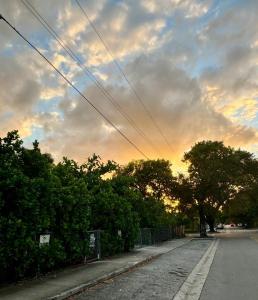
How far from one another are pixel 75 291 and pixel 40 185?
3462 millimetres

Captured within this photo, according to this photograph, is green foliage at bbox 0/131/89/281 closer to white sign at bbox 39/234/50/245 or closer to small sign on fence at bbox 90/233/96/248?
white sign at bbox 39/234/50/245

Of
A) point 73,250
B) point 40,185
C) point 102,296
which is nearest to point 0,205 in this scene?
point 40,185

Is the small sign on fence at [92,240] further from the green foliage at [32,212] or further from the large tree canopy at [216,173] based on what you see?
the large tree canopy at [216,173]

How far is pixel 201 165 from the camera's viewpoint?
213ft

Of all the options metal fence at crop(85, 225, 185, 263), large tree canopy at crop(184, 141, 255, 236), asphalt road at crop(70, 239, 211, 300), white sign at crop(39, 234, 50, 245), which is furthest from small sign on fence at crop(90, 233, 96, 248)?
large tree canopy at crop(184, 141, 255, 236)

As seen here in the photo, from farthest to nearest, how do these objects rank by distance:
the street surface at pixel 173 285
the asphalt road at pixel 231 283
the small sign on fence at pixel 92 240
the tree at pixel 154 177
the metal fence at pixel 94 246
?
the tree at pixel 154 177 → the small sign on fence at pixel 92 240 → the metal fence at pixel 94 246 → the street surface at pixel 173 285 → the asphalt road at pixel 231 283

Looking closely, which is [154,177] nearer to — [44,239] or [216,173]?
[216,173]

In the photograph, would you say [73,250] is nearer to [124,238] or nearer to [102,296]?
[102,296]

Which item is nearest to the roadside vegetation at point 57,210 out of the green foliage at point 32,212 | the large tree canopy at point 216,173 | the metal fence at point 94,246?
the green foliage at point 32,212

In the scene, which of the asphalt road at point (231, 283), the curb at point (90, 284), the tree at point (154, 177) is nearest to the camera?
the curb at point (90, 284)

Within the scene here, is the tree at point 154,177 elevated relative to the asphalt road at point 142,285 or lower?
elevated

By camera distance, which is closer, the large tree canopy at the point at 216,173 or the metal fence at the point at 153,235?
the metal fence at the point at 153,235

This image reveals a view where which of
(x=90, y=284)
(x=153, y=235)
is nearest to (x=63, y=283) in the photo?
(x=90, y=284)

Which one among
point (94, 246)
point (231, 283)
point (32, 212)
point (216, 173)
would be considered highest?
point (216, 173)
